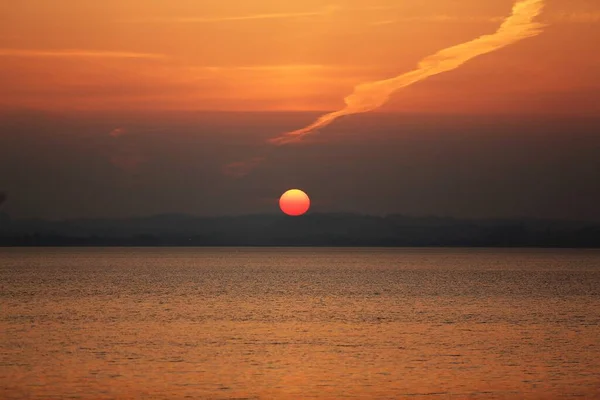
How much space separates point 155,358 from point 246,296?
66.0 meters

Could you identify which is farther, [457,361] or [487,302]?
[487,302]

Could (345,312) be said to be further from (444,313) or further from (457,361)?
(457,361)

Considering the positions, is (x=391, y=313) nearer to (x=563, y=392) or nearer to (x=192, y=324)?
(x=192, y=324)

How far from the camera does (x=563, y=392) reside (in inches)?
1631

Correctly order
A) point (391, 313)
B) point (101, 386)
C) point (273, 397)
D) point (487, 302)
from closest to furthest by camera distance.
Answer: point (273, 397) < point (101, 386) < point (391, 313) < point (487, 302)

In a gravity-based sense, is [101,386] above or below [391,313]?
below

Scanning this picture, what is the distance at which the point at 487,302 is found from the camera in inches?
4336

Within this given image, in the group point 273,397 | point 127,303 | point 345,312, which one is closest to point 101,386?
point 273,397

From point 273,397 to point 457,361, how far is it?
649 inches

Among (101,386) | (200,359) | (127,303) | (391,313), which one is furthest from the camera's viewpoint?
(127,303)

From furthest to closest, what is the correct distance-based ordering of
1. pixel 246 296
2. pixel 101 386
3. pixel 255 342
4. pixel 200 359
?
1. pixel 246 296
2. pixel 255 342
3. pixel 200 359
4. pixel 101 386

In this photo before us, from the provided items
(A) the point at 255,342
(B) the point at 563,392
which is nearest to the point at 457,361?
(B) the point at 563,392

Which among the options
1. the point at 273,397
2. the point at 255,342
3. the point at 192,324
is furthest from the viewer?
the point at 192,324

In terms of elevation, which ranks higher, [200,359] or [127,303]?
[127,303]
